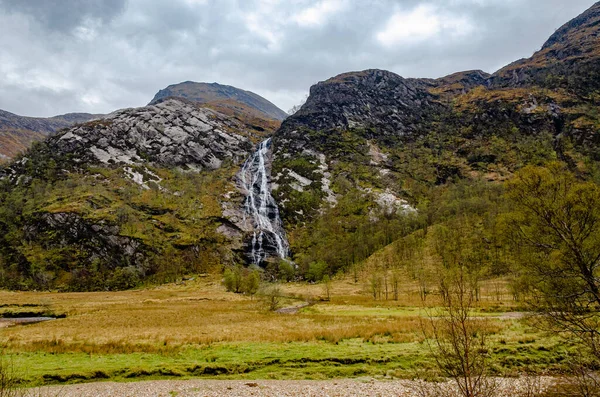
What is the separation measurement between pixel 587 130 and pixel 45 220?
279 metres

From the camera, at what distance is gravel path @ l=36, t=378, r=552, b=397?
679 inches

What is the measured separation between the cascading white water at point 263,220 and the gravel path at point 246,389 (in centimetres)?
12439

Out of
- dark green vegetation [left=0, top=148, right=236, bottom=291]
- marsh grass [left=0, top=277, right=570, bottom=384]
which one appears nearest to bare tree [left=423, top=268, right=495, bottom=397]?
marsh grass [left=0, top=277, right=570, bottom=384]

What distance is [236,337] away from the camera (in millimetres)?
31688

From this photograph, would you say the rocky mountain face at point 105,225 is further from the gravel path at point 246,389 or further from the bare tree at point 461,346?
the bare tree at point 461,346

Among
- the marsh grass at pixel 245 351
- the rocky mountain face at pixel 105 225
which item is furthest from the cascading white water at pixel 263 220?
the marsh grass at pixel 245 351

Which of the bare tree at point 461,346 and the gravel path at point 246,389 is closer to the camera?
the bare tree at point 461,346

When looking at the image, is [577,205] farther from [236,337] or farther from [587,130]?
[587,130]

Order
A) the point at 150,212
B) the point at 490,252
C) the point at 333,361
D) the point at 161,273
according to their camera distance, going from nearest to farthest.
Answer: the point at 333,361 < the point at 490,252 < the point at 161,273 < the point at 150,212

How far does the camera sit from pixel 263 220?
162750mm

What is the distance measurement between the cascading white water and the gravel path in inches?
4897

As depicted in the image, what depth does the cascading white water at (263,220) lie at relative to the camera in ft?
485

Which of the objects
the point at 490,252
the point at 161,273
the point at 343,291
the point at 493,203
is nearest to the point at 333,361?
the point at 343,291

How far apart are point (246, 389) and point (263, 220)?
145m
